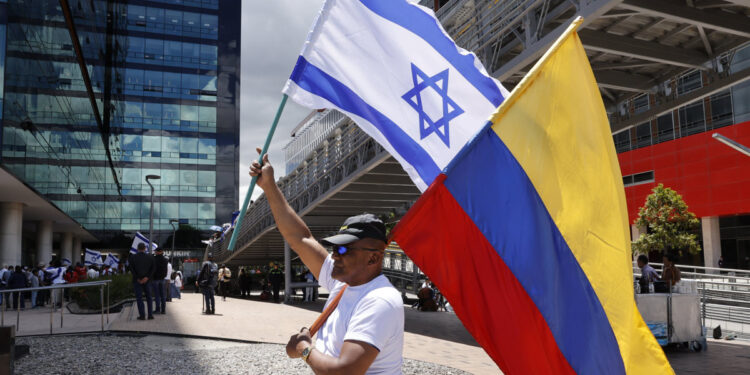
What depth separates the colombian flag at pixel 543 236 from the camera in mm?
3027

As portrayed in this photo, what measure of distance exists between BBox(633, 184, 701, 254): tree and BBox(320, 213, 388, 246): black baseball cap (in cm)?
3699

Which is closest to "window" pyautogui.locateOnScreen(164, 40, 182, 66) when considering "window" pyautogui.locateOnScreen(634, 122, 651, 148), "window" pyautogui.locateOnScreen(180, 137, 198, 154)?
"window" pyautogui.locateOnScreen(180, 137, 198, 154)

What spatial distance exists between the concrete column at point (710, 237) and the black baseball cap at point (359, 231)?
43044mm

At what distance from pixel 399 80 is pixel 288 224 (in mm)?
1650

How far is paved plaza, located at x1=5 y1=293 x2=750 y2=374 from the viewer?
10.2 meters

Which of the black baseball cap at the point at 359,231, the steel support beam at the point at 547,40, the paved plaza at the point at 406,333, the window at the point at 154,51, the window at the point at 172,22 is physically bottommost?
the paved plaza at the point at 406,333

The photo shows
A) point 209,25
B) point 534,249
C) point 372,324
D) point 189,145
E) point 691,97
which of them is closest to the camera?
point 372,324

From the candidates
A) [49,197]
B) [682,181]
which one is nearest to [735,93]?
[682,181]

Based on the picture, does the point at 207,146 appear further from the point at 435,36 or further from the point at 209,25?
the point at 435,36

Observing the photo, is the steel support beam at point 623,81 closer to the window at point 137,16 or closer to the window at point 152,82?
the window at point 152,82

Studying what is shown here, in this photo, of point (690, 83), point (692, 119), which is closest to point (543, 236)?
point (692, 119)

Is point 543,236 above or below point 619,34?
below

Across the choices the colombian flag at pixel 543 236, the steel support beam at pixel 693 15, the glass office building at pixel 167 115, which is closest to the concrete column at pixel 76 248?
the glass office building at pixel 167 115

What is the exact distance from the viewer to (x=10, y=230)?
27.7m
